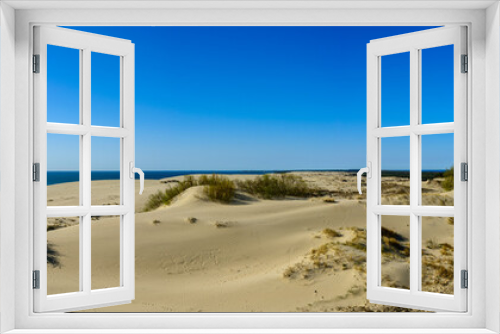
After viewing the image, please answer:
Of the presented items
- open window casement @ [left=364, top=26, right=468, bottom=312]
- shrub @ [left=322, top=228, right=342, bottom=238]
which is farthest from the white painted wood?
shrub @ [left=322, top=228, right=342, bottom=238]

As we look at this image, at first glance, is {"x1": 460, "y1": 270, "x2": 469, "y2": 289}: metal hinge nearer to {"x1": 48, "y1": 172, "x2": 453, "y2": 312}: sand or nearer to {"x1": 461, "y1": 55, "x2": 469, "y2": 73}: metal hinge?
{"x1": 461, "y1": 55, "x2": 469, "y2": 73}: metal hinge

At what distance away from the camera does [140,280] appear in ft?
26.0

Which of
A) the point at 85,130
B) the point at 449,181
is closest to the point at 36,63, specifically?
the point at 85,130

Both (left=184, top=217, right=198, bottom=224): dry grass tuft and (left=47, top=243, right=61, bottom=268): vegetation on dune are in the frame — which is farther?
(left=184, top=217, right=198, bottom=224): dry grass tuft

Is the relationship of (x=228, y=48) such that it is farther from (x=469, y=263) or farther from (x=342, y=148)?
(x=469, y=263)

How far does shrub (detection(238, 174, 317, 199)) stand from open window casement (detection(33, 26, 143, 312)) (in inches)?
395

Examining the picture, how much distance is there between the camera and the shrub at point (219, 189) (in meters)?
11.4

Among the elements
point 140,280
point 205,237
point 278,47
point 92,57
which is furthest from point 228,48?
point 92,57

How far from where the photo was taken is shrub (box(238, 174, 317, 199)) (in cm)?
1218

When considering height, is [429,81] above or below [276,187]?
above

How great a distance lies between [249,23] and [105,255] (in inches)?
252

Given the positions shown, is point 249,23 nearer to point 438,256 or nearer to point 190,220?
point 438,256

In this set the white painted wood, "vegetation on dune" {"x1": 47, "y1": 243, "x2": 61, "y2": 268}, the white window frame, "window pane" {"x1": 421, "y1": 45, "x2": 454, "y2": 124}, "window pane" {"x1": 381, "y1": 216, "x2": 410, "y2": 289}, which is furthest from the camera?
"vegetation on dune" {"x1": 47, "y1": 243, "x2": 61, "y2": 268}

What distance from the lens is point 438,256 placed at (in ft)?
20.1
